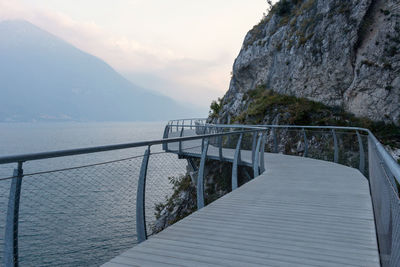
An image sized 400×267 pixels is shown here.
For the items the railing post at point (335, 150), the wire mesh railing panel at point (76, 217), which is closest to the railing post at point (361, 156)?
the railing post at point (335, 150)

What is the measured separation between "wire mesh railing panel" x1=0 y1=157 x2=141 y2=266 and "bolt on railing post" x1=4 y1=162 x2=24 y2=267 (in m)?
0.08

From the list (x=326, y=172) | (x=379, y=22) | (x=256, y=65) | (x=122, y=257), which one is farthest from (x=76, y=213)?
(x=256, y=65)

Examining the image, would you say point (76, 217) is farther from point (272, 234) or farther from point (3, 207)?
point (272, 234)

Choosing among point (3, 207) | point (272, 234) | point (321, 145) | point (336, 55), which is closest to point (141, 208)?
point (3, 207)

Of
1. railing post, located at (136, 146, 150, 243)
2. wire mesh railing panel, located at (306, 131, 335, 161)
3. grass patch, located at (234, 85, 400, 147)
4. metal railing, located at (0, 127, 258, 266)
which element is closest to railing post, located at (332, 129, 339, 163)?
wire mesh railing panel, located at (306, 131, 335, 161)

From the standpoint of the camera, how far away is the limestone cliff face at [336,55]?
1628cm

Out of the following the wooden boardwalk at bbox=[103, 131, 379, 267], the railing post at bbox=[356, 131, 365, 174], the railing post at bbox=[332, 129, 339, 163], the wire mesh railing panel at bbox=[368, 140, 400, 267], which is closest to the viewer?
the wire mesh railing panel at bbox=[368, 140, 400, 267]

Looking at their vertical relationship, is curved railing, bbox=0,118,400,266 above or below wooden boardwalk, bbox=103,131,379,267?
above

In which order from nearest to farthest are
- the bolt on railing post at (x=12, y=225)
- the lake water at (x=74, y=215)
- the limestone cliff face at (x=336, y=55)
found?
1. the bolt on railing post at (x=12, y=225)
2. the lake water at (x=74, y=215)
3. the limestone cliff face at (x=336, y=55)

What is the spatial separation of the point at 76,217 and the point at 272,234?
2.02m

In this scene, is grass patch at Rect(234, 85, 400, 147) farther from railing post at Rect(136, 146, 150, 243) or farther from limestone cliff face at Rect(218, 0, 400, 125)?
railing post at Rect(136, 146, 150, 243)

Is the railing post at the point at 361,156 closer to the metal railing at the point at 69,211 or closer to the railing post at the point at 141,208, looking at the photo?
the metal railing at the point at 69,211

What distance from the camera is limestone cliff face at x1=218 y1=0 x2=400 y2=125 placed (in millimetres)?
16281

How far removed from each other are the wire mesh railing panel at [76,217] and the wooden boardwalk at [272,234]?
417 millimetres
